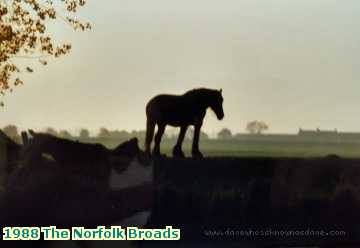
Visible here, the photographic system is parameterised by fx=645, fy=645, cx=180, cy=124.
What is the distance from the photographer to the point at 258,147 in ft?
13.0

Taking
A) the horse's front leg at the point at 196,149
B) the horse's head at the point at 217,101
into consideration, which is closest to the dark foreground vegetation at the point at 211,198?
the horse's front leg at the point at 196,149

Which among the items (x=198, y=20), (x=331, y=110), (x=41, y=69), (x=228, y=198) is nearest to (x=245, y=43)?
(x=198, y=20)

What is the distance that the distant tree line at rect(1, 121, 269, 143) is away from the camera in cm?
376

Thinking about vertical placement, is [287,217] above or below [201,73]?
below

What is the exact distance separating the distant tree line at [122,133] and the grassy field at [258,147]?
0.03 metres

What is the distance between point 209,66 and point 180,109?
1.07ft

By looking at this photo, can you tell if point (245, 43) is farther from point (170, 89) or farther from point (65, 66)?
Answer: point (65, 66)

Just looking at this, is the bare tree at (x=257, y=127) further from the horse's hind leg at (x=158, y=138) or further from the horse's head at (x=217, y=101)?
the horse's hind leg at (x=158, y=138)

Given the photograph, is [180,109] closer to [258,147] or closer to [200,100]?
[200,100]

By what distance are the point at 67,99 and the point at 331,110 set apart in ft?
5.31

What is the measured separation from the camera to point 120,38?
12.8 feet

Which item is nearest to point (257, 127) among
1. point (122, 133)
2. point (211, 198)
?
point (211, 198)

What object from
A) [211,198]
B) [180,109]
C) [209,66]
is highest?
[209,66]

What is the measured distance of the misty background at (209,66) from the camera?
3.82 meters
